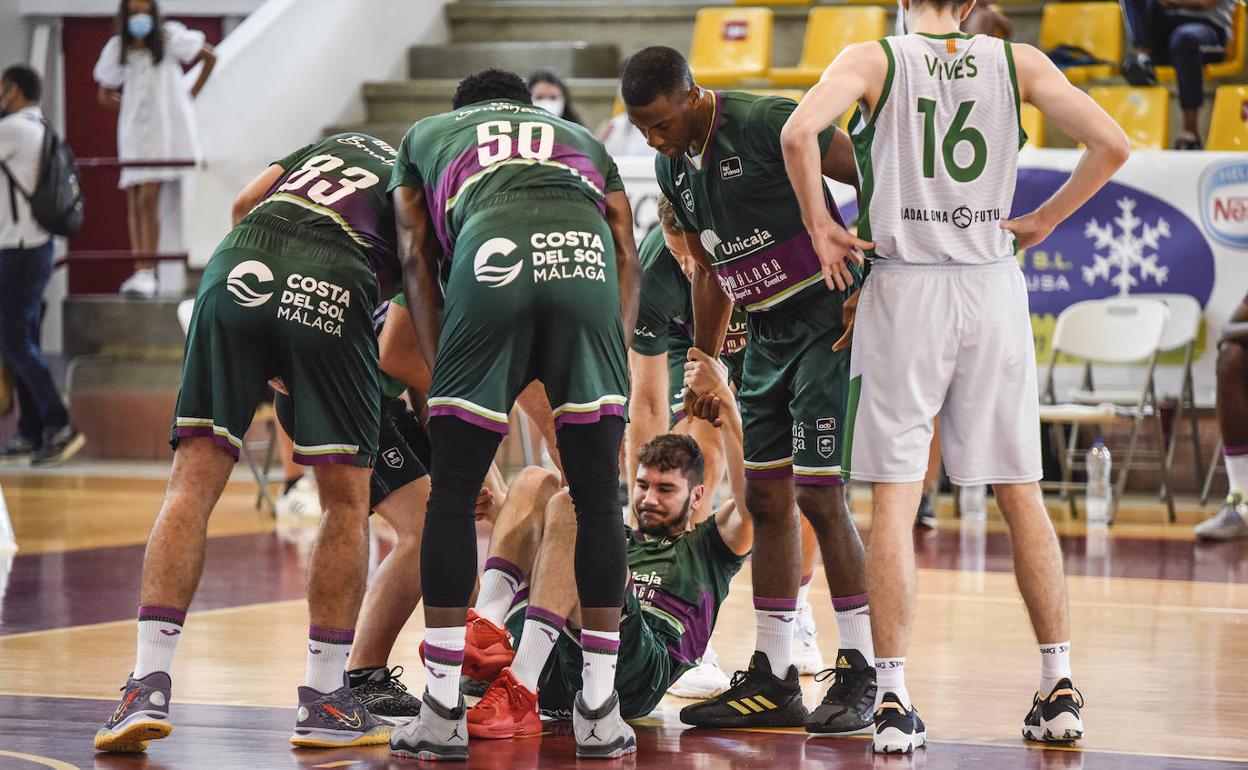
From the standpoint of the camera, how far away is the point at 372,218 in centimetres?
421

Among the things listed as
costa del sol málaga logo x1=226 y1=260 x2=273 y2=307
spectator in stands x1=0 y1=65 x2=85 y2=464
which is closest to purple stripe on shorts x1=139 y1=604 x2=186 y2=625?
costa del sol málaga logo x1=226 y1=260 x2=273 y2=307

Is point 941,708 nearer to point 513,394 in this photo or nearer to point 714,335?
point 714,335

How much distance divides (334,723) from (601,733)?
0.65 metres

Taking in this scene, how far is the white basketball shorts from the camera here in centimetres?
401

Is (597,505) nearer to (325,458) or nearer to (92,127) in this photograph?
(325,458)

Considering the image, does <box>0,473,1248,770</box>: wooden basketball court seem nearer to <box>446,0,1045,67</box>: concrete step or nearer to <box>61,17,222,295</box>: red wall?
<box>446,0,1045,67</box>: concrete step

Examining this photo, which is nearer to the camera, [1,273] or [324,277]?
[324,277]

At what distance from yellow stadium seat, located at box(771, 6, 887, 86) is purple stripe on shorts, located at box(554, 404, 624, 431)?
8.99 metres

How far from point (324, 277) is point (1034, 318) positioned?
670 centimetres

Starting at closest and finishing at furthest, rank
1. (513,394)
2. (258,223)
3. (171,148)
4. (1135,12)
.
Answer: (513,394) < (258,223) < (1135,12) < (171,148)

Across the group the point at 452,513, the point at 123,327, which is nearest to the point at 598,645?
the point at 452,513

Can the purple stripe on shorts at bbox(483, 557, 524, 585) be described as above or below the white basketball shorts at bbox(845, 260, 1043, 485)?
below

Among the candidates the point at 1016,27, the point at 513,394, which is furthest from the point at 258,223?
the point at 1016,27

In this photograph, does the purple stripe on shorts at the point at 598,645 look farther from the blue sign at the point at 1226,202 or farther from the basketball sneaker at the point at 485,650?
the blue sign at the point at 1226,202
